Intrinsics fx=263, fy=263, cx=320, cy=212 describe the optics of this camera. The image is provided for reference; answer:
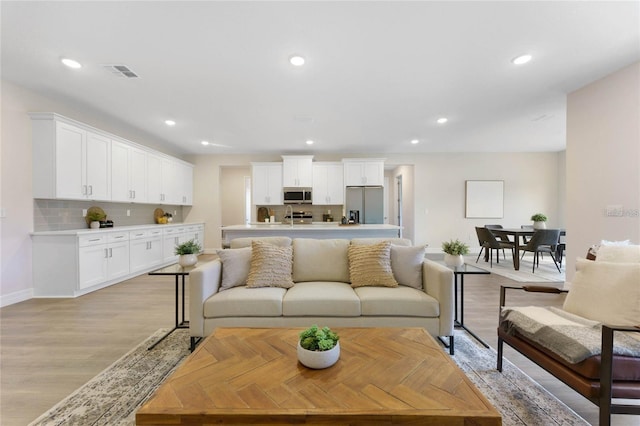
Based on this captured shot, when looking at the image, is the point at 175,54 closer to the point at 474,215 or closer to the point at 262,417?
the point at 262,417

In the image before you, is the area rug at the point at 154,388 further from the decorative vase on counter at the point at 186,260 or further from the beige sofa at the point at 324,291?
the decorative vase on counter at the point at 186,260

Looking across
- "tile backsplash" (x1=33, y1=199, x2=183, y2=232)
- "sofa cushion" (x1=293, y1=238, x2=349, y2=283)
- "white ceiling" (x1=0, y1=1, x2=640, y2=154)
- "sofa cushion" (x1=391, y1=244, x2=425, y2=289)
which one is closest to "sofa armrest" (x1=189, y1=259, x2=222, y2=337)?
"sofa cushion" (x1=293, y1=238, x2=349, y2=283)

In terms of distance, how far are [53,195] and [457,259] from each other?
511 centimetres

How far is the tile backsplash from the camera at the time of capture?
3.70 meters

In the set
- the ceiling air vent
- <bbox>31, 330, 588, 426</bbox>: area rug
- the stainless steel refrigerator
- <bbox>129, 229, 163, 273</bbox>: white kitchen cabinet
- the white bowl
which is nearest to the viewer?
the white bowl

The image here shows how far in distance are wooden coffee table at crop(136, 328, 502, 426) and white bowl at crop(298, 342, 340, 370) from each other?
0.03m

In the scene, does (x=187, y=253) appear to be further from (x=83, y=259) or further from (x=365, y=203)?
(x=365, y=203)

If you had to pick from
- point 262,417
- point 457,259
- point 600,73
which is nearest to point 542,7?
point 600,73

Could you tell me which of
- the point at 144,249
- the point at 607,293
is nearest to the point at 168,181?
the point at 144,249

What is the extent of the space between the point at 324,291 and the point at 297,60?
238 centimetres

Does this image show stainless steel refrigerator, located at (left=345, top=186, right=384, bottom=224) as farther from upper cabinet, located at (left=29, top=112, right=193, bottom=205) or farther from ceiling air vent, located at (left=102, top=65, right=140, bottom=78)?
ceiling air vent, located at (left=102, top=65, right=140, bottom=78)

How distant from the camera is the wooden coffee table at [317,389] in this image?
1.02 m

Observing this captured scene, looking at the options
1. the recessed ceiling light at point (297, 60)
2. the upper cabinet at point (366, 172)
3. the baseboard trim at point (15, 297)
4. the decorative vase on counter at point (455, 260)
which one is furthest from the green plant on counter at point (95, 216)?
the decorative vase on counter at point (455, 260)

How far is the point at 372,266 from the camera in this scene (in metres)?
2.48
